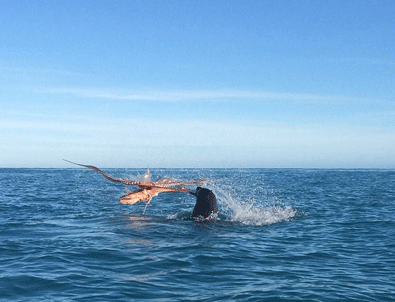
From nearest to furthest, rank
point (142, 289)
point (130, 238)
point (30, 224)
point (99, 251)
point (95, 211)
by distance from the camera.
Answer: point (142, 289), point (99, 251), point (130, 238), point (30, 224), point (95, 211)

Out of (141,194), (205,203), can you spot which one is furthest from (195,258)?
(205,203)

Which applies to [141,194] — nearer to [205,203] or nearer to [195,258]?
[195,258]

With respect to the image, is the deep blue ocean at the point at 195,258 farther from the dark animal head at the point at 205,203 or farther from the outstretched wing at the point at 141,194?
the outstretched wing at the point at 141,194

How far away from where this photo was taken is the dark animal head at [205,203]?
17.9 metres

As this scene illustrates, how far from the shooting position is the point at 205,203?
18.1 meters

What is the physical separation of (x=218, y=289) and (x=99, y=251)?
4.57 m

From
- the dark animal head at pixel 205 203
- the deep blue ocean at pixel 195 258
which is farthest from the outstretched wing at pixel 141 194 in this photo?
the dark animal head at pixel 205 203

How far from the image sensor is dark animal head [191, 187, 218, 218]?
17891mm

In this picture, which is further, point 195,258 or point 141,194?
point 141,194

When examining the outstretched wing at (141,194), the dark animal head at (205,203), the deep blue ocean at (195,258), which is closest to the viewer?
the deep blue ocean at (195,258)

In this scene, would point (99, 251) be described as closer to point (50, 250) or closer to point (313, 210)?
point (50, 250)

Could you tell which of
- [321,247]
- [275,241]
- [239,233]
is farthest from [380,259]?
[239,233]

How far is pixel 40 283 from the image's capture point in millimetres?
9570

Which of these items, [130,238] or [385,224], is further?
[385,224]
